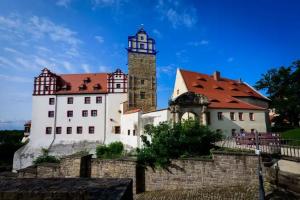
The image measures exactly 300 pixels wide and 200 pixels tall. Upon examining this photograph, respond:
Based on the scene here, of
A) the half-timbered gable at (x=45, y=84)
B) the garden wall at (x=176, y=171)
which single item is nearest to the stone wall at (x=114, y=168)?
the garden wall at (x=176, y=171)

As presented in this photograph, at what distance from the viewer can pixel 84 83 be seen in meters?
35.5

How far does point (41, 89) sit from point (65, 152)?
396 inches

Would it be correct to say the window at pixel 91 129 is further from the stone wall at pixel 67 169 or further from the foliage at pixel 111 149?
the stone wall at pixel 67 169

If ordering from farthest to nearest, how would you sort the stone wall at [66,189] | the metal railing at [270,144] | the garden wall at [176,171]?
1. the metal railing at [270,144]
2. the garden wall at [176,171]
3. the stone wall at [66,189]

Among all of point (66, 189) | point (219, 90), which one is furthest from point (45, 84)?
point (66, 189)

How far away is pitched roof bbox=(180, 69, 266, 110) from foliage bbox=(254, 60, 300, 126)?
302 cm

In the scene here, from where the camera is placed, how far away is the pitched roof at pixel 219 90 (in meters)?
27.0

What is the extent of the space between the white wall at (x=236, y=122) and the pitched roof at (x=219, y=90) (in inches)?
23.4

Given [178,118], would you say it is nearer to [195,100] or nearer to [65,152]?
[195,100]

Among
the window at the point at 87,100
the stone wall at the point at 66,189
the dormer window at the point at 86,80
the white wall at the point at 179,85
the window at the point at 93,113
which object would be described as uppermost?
the dormer window at the point at 86,80

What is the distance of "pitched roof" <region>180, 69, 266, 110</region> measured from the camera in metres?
27.0

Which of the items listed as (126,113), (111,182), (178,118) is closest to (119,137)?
(126,113)

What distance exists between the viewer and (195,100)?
23.5 metres

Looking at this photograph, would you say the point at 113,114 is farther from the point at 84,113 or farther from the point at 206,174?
the point at 206,174
